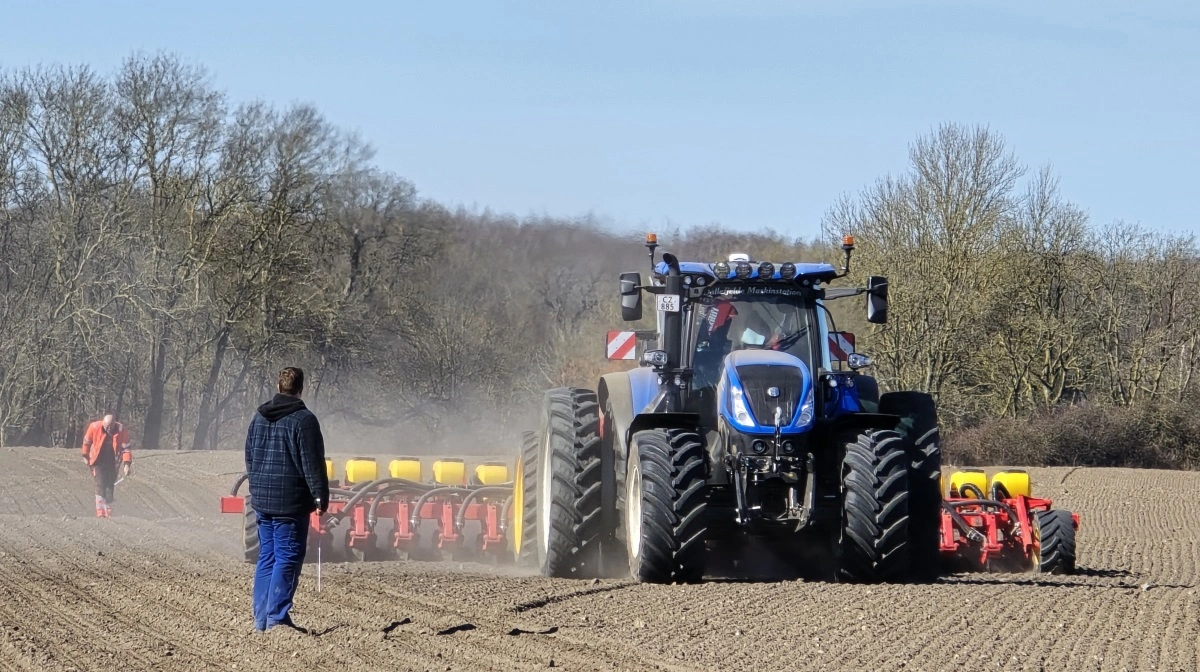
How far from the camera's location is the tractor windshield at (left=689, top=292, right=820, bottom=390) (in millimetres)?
9992

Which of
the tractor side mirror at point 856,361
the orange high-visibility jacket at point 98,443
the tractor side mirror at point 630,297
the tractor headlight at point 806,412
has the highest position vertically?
the tractor side mirror at point 630,297

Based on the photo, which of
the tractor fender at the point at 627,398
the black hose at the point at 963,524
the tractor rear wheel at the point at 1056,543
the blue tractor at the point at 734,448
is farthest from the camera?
the tractor rear wheel at the point at 1056,543

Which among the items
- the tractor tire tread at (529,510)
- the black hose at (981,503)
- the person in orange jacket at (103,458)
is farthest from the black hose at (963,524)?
the person in orange jacket at (103,458)

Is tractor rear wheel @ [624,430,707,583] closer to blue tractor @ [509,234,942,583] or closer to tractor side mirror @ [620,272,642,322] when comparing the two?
blue tractor @ [509,234,942,583]

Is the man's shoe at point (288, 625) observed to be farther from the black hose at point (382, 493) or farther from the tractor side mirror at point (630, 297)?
the black hose at point (382, 493)

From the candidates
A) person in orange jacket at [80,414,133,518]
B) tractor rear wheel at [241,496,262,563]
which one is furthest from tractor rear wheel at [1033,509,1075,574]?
person in orange jacket at [80,414,133,518]

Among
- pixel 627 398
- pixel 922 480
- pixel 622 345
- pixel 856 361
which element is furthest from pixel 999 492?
pixel 627 398

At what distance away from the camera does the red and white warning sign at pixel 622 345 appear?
34.4 ft

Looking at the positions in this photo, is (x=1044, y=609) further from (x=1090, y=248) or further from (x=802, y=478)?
(x=1090, y=248)

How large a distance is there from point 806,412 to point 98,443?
11.9m

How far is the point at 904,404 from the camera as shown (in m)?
10.3

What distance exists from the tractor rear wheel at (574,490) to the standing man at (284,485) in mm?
2635

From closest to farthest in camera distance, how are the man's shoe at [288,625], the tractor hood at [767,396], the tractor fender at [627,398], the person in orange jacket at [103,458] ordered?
the man's shoe at [288,625]
the tractor hood at [767,396]
the tractor fender at [627,398]
the person in orange jacket at [103,458]

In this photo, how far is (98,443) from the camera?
1798 cm
